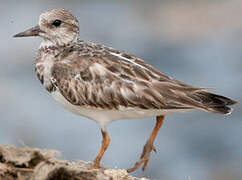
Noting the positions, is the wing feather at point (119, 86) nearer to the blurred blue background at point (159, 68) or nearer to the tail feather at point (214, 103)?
the tail feather at point (214, 103)

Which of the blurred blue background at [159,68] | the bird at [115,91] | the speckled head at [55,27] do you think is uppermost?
the speckled head at [55,27]

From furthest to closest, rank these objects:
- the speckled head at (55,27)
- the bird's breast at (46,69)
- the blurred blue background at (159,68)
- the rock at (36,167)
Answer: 1. the blurred blue background at (159,68)
2. the speckled head at (55,27)
3. the bird's breast at (46,69)
4. the rock at (36,167)

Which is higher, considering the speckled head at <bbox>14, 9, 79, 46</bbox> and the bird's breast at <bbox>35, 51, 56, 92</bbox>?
the speckled head at <bbox>14, 9, 79, 46</bbox>

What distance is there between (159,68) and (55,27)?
726 centimetres

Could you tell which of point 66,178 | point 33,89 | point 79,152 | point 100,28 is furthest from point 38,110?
point 66,178

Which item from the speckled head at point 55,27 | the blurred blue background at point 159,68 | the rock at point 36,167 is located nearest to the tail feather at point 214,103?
the rock at point 36,167

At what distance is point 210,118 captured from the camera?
1366 centimetres

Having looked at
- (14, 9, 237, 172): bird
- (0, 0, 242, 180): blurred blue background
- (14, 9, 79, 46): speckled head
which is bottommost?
(0, 0, 242, 180): blurred blue background

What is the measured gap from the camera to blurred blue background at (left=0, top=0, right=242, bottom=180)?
40.2ft

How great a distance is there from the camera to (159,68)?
584 inches

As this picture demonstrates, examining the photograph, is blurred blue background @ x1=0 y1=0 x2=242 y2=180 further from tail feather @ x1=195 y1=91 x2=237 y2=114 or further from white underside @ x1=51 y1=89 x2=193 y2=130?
tail feather @ x1=195 y1=91 x2=237 y2=114

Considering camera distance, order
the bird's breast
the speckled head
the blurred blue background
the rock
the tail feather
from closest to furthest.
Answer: the rock → the tail feather → the bird's breast → the speckled head → the blurred blue background

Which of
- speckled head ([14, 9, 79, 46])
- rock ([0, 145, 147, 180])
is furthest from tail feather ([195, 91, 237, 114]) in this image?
speckled head ([14, 9, 79, 46])

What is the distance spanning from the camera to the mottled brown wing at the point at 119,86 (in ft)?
22.9
